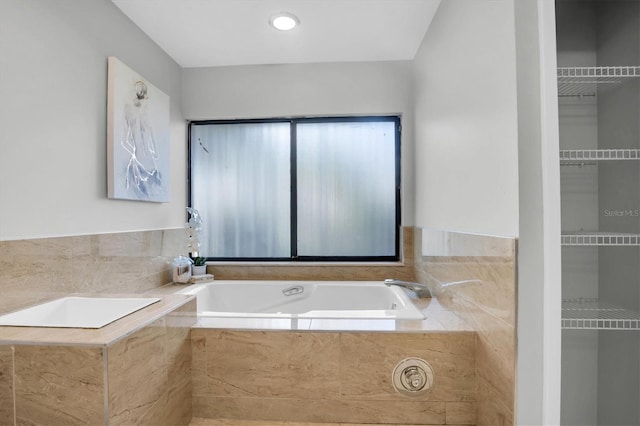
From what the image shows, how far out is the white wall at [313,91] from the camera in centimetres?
265

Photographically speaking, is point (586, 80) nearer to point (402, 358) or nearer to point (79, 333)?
point (402, 358)

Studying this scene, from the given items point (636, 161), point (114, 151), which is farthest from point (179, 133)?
point (636, 161)

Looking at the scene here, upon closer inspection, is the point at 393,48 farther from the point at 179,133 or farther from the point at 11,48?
the point at 11,48

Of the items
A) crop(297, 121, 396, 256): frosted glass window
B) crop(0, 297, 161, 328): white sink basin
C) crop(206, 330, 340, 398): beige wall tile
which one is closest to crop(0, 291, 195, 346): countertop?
crop(0, 297, 161, 328): white sink basin

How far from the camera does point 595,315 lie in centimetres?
131

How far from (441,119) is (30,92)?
2.05 m

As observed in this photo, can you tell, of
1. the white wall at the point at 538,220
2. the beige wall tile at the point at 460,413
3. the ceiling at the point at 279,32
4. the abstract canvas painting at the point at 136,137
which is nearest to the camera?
the white wall at the point at 538,220

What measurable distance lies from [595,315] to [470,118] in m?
0.99

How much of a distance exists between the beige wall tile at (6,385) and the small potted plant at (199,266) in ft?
5.30

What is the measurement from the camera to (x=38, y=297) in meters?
1.40

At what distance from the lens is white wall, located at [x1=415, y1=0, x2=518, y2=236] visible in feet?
4.16

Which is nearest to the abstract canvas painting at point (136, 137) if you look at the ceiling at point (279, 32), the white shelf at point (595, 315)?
the ceiling at point (279, 32)

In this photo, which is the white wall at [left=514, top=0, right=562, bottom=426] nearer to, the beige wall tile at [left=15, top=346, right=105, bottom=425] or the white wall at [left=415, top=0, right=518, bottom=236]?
the white wall at [left=415, top=0, right=518, bottom=236]

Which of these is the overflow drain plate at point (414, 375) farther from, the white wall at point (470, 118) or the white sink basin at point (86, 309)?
the white sink basin at point (86, 309)
